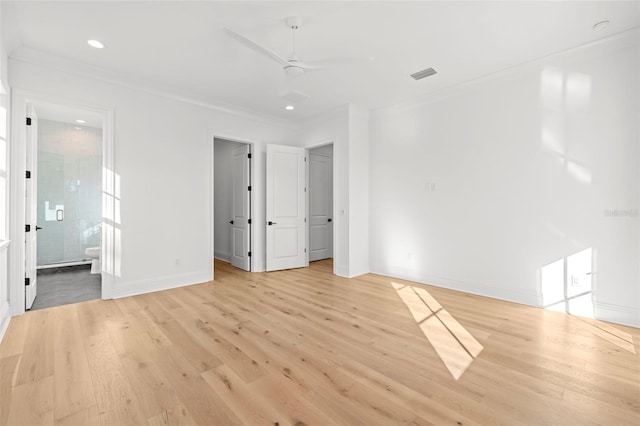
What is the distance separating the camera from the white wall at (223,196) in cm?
677

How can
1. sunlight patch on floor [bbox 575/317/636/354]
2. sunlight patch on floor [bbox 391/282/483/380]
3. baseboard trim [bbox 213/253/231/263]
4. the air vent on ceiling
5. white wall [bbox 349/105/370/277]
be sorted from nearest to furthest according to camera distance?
sunlight patch on floor [bbox 391/282/483/380]
sunlight patch on floor [bbox 575/317/636/354]
the air vent on ceiling
white wall [bbox 349/105/370/277]
baseboard trim [bbox 213/253/231/263]

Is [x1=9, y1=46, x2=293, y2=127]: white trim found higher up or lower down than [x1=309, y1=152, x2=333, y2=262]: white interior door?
→ higher up

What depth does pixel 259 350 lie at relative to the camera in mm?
2508

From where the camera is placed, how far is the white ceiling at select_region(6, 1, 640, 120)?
8.81 ft

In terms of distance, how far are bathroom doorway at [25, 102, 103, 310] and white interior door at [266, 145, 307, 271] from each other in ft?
10.7

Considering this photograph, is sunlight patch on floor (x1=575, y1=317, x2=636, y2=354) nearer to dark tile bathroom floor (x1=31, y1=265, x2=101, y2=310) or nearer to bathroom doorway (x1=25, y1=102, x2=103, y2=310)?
dark tile bathroom floor (x1=31, y1=265, x2=101, y2=310)

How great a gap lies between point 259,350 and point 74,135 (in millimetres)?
6597

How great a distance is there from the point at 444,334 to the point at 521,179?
2.31 meters

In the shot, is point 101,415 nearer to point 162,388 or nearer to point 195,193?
point 162,388

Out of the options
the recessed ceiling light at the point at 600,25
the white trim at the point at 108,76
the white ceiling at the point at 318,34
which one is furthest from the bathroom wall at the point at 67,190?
the recessed ceiling light at the point at 600,25

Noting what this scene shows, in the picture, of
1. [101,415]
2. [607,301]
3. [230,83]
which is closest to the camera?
[101,415]

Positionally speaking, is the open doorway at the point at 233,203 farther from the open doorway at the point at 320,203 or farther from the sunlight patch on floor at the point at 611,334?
the sunlight patch on floor at the point at 611,334

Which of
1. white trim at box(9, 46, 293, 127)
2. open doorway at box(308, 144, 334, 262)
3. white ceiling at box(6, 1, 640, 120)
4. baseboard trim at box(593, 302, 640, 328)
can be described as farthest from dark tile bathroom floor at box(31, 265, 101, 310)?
baseboard trim at box(593, 302, 640, 328)

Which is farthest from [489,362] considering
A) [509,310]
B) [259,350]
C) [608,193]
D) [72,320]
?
[72,320]
